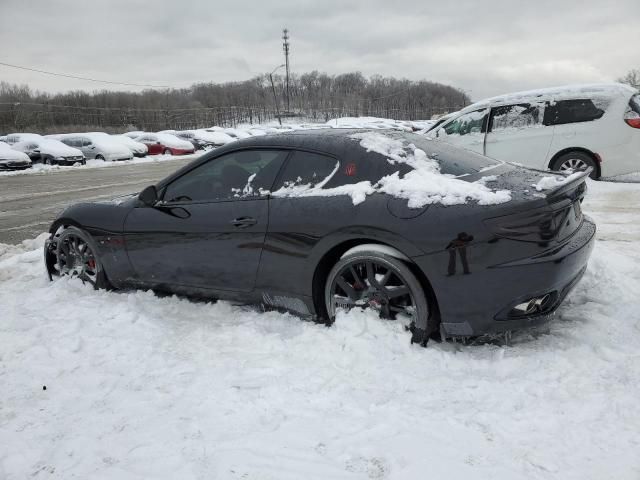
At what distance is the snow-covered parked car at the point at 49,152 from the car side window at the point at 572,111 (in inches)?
869

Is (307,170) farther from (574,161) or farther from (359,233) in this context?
(574,161)

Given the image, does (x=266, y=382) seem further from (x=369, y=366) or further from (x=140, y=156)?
(x=140, y=156)

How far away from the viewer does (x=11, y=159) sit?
21.3m

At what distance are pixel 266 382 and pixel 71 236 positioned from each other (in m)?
2.67

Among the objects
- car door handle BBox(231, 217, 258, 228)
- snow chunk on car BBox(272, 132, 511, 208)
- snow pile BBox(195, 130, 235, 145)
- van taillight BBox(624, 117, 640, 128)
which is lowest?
snow pile BBox(195, 130, 235, 145)

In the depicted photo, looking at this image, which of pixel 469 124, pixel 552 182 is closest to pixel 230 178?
pixel 552 182

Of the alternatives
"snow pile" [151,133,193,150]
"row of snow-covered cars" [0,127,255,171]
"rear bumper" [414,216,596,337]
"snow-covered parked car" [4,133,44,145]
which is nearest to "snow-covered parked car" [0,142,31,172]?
"row of snow-covered cars" [0,127,255,171]

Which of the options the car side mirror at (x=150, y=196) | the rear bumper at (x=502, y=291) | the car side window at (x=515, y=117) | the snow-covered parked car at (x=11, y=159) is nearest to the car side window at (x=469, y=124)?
the car side window at (x=515, y=117)

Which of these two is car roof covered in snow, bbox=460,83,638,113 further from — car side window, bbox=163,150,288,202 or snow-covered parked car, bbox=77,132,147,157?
snow-covered parked car, bbox=77,132,147,157

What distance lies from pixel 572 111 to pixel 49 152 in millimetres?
23255

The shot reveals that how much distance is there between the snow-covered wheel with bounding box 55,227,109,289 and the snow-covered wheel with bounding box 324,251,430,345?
223 centimetres

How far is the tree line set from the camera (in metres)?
60.7

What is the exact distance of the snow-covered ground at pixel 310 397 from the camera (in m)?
2.14

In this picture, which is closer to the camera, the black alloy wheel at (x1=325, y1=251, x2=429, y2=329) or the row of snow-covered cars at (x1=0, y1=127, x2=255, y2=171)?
the black alloy wheel at (x1=325, y1=251, x2=429, y2=329)
